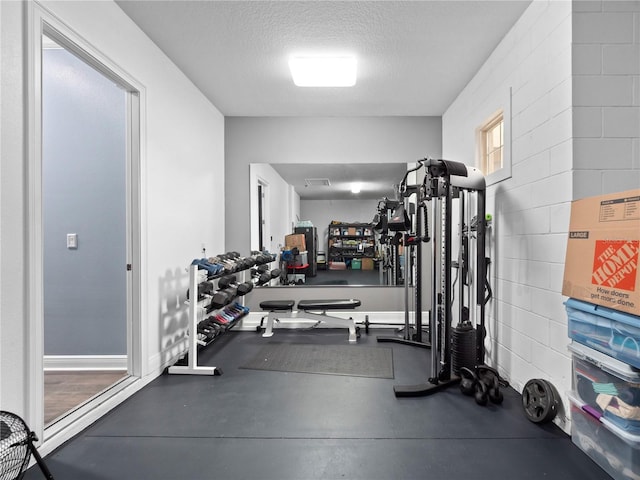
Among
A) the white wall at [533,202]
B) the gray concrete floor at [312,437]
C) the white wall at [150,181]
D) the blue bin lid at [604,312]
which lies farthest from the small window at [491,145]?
the white wall at [150,181]

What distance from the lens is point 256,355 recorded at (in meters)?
3.36

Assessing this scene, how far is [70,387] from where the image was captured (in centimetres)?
259

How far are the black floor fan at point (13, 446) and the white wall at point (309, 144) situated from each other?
3.28 m

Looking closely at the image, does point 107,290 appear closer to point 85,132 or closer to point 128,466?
point 85,132

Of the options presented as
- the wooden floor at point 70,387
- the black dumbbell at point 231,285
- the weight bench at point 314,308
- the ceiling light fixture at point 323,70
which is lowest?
the wooden floor at point 70,387

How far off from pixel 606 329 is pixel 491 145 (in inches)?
85.0

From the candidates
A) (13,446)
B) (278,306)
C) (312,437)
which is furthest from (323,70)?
(13,446)

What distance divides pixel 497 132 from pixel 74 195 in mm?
3816

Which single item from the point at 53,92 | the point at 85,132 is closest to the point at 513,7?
the point at 85,132

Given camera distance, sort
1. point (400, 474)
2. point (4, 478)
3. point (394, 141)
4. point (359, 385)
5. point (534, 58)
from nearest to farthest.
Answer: point (4, 478), point (400, 474), point (534, 58), point (359, 385), point (394, 141)

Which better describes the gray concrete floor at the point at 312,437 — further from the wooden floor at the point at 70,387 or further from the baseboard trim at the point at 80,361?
the baseboard trim at the point at 80,361

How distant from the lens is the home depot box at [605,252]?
147 centimetres

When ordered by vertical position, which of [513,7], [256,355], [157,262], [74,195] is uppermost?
[513,7]

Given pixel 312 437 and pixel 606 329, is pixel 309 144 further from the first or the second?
pixel 606 329
